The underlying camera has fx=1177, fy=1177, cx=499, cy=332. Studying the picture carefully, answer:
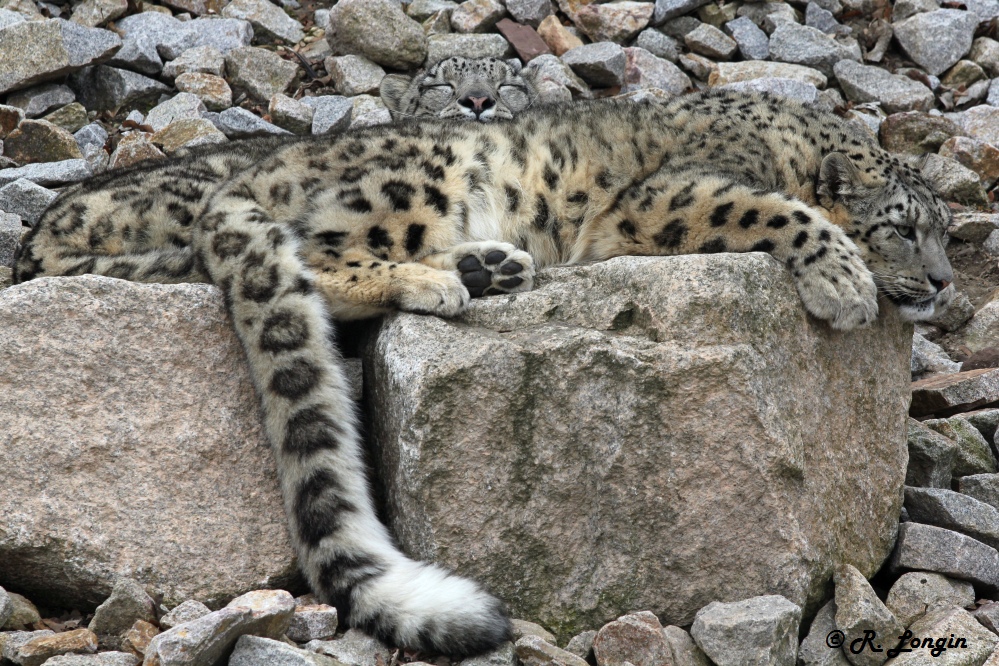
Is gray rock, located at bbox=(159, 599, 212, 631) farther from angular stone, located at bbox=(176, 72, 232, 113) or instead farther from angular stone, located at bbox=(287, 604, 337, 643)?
angular stone, located at bbox=(176, 72, 232, 113)

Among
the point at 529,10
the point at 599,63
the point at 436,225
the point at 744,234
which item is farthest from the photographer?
the point at 529,10

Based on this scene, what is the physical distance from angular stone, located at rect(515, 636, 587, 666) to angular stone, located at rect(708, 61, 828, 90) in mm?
6210

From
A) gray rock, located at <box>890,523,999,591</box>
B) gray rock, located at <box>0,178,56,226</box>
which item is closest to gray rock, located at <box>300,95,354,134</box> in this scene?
gray rock, located at <box>0,178,56,226</box>

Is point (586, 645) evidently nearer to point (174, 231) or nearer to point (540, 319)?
point (540, 319)

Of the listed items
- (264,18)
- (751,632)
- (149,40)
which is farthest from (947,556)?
(264,18)

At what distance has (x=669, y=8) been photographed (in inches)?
359

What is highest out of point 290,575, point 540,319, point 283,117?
point 540,319

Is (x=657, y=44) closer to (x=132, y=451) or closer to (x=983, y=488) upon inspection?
(x=983, y=488)

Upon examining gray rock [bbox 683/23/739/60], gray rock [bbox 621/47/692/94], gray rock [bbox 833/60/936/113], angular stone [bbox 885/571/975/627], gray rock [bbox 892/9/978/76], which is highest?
angular stone [bbox 885/571/975/627]

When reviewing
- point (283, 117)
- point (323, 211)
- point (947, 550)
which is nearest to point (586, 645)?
point (947, 550)

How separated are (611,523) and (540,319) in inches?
28.8

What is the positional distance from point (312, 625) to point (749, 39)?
280 inches

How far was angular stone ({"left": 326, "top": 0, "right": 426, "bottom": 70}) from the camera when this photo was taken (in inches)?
335

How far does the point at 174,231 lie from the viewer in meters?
4.50
